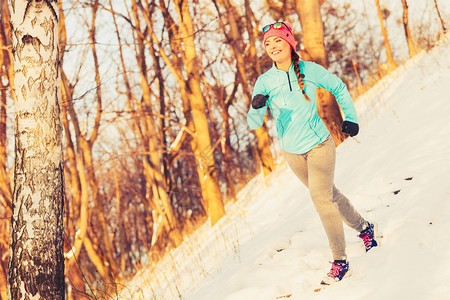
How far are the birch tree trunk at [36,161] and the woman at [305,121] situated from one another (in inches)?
64.1

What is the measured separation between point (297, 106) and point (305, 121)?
0.38 feet

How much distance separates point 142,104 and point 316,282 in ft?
37.1

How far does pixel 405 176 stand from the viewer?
4.35 m

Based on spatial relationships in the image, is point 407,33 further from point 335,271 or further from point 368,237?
point 335,271

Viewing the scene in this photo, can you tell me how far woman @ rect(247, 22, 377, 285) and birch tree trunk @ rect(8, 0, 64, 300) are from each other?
163 centimetres

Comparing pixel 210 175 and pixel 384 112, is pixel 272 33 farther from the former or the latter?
pixel 210 175

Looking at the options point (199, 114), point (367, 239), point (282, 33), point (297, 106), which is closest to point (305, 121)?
point (297, 106)

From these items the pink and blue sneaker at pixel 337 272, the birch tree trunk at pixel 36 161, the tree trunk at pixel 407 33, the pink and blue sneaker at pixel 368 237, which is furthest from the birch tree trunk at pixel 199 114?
the tree trunk at pixel 407 33

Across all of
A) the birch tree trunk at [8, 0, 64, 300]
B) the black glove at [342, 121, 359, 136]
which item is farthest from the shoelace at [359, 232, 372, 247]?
the birch tree trunk at [8, 0, 64, 300]

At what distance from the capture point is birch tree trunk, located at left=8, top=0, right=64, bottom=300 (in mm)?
3059

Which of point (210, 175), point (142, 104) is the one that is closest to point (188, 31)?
point (210, 175)

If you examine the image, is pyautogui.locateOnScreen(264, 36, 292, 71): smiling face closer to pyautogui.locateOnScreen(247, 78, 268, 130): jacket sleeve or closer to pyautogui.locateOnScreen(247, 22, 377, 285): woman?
pyautogui.locateOnScreen(247, 22, 377, 285): woman

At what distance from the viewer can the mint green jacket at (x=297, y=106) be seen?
278 cm

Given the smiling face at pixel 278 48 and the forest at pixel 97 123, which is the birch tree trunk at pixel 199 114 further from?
the smiling face at pixel 278 48
